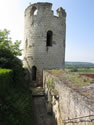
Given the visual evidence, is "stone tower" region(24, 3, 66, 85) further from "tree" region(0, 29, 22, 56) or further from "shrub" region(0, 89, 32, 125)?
"shrub" region(0, 89, 32, 125)

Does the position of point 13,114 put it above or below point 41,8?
below

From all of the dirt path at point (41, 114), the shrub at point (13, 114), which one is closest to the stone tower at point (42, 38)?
the dirt path at point (41, 114)

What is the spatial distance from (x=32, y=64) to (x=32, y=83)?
7.37 ft

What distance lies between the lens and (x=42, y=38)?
40.8ft

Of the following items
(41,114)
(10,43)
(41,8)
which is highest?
(41,8)

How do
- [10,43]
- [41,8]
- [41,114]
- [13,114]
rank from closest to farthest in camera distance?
[13,114]
[41,114]
[41,8]
[10,43]

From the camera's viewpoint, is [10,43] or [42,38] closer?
[42,38]

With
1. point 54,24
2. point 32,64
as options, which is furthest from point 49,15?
point 32,64

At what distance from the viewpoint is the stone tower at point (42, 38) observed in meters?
12.4

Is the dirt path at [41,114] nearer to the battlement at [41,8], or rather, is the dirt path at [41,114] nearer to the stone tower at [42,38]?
the stone tower at [42,38]

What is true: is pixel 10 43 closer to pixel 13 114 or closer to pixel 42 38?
pixel 42 38

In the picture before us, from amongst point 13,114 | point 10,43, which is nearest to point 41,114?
point 13,114

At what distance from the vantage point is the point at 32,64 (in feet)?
42.1

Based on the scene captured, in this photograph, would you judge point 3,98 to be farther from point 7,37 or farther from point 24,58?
point 7,37
